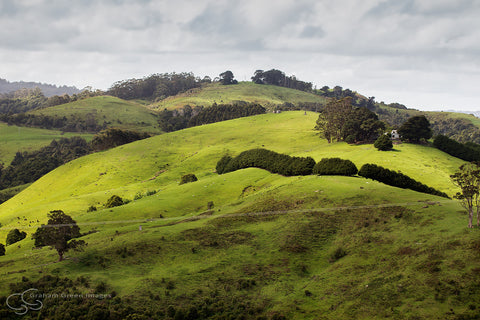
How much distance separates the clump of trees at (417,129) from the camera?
248ft

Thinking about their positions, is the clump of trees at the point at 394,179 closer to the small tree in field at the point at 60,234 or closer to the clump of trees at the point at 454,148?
the small tree in field at the point at 60,234

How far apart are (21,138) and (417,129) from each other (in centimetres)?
16506

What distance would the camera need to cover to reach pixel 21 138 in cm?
15462

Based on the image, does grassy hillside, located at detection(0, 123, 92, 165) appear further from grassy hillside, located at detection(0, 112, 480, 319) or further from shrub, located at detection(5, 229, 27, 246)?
grassy hillside, located at detection(0, 112, 480, 319)

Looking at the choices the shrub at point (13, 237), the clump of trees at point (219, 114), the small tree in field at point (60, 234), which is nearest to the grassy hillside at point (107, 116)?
the clump of trees at point (219, 114)

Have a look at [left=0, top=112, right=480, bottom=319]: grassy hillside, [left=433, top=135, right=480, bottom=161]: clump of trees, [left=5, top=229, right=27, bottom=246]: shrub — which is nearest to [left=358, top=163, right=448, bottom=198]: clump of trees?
[left=0, top=112, right=480, bottom=319]: grassy hillside

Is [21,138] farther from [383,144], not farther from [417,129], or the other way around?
[417,129]

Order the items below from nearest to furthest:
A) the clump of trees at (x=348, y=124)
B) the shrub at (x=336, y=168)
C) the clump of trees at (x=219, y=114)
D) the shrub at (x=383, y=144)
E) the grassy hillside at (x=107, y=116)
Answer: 1. the shrub at (x=336, y=168)
2. the shrub at (x=383, y=144)
3. the clump of trees at (x=348, y=124)
4. the clump of trees at (x=219, y=114)
5. the grassy hillside at (x=107, y=116)

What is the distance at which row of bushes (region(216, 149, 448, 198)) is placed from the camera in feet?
129

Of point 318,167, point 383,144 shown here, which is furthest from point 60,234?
point 383,144

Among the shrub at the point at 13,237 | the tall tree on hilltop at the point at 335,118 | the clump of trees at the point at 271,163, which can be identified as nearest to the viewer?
the shrub at the point at 13,237

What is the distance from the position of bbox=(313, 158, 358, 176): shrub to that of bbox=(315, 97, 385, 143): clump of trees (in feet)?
135

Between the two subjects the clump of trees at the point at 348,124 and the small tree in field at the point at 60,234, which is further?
the clump of trees at the point at 348,124

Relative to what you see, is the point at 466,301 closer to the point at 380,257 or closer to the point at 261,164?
the point at 380,257
